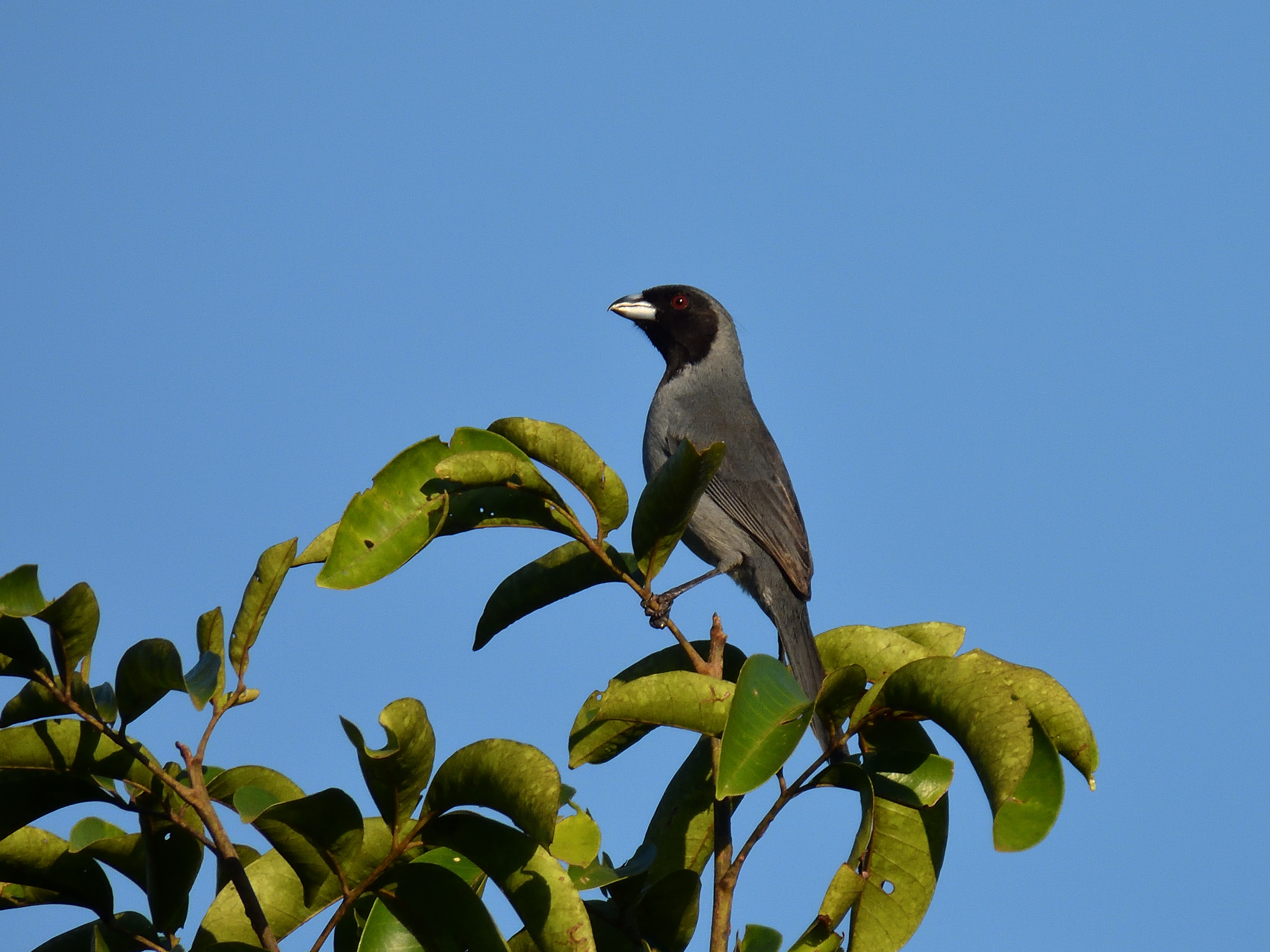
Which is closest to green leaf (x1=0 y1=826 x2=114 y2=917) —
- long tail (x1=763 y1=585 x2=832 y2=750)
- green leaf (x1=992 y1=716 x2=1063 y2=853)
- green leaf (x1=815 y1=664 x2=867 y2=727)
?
green leaf (x1=815 y1=664 x2=867 y2=727)

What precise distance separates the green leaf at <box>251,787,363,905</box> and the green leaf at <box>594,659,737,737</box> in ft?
1.81

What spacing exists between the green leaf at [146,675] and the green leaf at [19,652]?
13 cm

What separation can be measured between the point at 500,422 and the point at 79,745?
1037 millimetres

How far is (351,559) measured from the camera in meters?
2.54

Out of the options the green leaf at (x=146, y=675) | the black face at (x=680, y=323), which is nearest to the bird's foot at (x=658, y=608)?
the green leaf at (x=146, y=675)

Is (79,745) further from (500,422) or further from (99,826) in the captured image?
(500,422)

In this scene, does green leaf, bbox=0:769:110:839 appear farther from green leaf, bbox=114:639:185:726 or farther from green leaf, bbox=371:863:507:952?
green leaf, bbox=371:863:507:952

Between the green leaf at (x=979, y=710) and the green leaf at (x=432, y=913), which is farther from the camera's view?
the green leaf at (x=432, y=913)

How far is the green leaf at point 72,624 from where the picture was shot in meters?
2.14

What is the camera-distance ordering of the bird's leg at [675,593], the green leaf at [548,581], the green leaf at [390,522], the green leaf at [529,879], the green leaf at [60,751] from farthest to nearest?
the bird's leg at [675,593] < the green leaf at [548,581] < the green leaf at [390,522] < the green leaf at [60,751] < the green leaf at [529,879]

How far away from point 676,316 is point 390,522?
521 cm

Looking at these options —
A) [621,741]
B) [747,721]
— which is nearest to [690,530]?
[621,741]

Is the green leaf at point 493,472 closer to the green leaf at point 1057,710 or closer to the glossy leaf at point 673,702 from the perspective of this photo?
the glossy leaf at point 673,702

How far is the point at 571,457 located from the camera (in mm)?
2705
